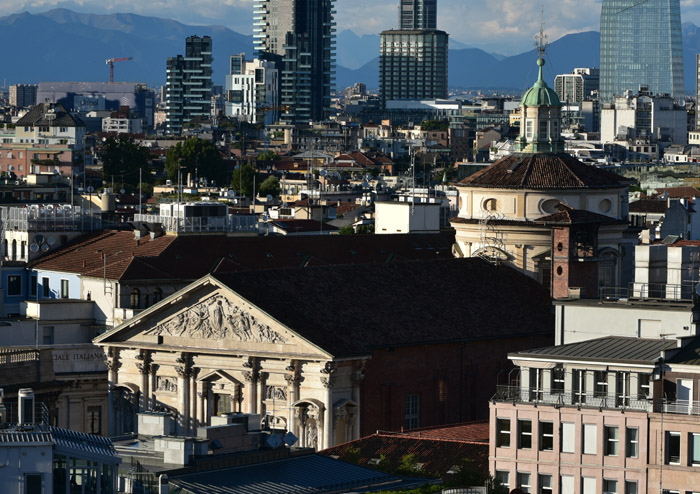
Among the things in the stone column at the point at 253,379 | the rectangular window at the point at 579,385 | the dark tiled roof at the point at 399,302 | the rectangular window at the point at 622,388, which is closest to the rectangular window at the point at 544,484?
the rectangular window at the point at 579,385

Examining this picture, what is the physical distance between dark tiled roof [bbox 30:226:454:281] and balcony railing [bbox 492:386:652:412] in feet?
105

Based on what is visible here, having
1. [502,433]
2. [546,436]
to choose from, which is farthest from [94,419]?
[546,436]

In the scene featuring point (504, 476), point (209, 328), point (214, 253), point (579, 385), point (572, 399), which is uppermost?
point (214, 253)

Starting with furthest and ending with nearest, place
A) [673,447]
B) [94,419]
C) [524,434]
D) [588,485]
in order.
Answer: [94,419] → [524,434] → [588,485] → [673,447]

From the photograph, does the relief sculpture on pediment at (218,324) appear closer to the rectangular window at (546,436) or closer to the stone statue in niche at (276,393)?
the stone statue in niche at (276,393)

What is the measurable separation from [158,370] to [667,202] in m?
82.0

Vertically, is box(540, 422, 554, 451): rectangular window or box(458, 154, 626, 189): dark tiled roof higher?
box(458, 154, 626, 189): dark tiled roof

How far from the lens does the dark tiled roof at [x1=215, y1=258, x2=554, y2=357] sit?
275 ft

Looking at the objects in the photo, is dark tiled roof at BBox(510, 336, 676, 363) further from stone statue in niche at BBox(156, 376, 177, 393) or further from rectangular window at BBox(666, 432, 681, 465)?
stone statue in niche at BBox(156, 376, 177, 393)

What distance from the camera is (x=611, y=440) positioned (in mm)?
61656

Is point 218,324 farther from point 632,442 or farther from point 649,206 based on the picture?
point 649,206

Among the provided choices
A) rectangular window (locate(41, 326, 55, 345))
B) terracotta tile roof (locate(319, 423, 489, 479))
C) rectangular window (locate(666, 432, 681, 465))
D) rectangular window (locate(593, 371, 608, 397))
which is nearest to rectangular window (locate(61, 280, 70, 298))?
rectangular window (locate(41, 326, 55, 345))

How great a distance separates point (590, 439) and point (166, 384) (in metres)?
28.1

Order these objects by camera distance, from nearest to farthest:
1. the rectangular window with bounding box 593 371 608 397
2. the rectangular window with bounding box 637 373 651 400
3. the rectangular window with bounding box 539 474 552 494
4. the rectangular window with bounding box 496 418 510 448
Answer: the rectangular window with bounding box 637 373 651 400
the rectangular window with bounding box 593 371 608 397
the rectangular window with bounding box 539 474 552 494
the rectangular window with bounding box 496 418 510 448
